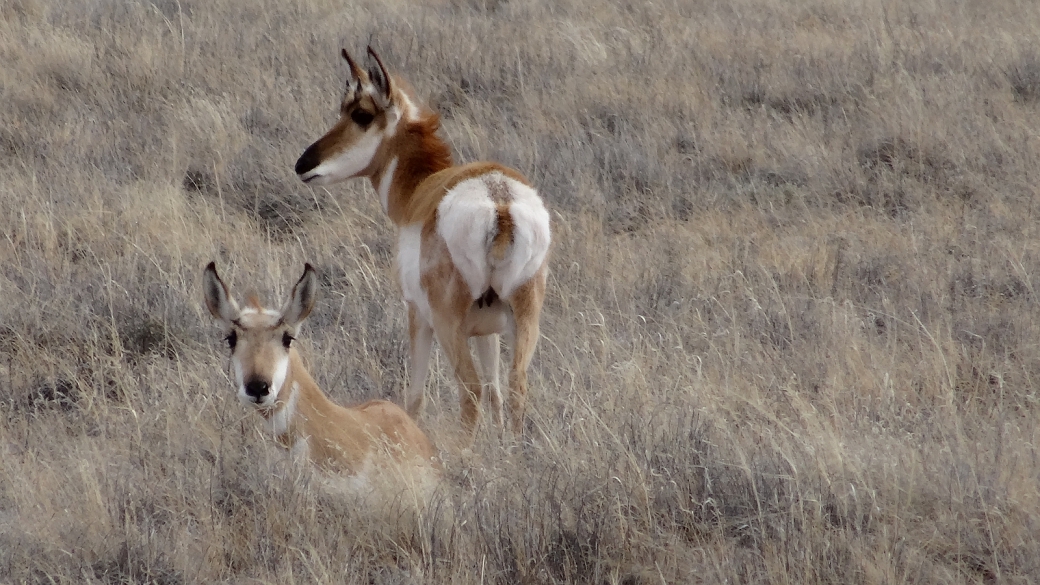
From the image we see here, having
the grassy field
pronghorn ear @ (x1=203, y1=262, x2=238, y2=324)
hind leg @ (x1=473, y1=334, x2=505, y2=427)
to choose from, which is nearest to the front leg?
the grassy field

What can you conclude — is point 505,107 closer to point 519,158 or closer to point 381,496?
point 519,158

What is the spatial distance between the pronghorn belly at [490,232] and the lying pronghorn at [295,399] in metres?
0.76

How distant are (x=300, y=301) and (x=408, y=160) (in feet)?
6.19

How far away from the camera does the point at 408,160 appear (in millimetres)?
6484

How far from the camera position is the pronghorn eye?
6.57 meters

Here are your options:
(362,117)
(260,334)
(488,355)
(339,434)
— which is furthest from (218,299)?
(362,117)

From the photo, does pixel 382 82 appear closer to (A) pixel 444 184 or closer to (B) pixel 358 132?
(B) pixel 358 132

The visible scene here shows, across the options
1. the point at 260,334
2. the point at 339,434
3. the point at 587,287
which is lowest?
the point at 587,287

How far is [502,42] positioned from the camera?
11883 millimetres

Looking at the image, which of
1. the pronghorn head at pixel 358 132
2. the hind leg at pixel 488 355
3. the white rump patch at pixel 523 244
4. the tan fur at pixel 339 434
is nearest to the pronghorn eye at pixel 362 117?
the pronghorn head at pixel 358 132

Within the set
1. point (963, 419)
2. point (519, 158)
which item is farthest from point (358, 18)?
point (963, 419)

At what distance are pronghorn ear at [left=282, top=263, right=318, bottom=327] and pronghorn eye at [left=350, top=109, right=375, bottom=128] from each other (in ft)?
6.55

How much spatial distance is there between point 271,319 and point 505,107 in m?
6.17

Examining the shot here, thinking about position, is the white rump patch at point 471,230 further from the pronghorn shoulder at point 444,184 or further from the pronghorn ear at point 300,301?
the pronghorn ear at point 300,301
